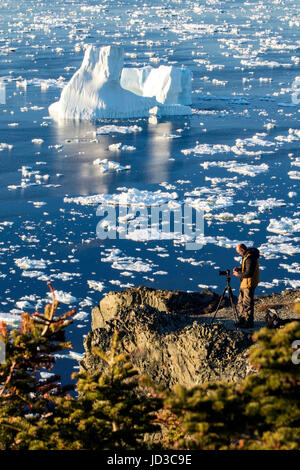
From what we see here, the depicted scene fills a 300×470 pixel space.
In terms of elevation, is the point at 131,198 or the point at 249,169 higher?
the point at 249,169

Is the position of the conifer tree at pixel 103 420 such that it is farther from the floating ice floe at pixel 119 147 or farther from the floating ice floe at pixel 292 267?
the floating ice floe at pixel 119 147

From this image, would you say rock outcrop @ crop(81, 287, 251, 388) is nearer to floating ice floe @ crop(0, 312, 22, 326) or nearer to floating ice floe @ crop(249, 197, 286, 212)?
floating ice floe @ crop(0, 312, 22, 326)

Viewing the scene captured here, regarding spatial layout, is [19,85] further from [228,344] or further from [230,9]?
[230,9]

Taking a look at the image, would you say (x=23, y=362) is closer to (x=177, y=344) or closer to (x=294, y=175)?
(x=177, y=344)

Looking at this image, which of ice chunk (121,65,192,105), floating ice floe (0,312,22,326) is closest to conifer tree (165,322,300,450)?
floating ice floe (0,312,22,326)

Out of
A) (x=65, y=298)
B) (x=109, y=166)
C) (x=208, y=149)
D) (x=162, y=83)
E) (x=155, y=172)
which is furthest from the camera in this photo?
(x=162, y=83)

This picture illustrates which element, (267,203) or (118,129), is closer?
(267,203)

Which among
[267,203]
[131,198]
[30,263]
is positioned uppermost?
[131,198]

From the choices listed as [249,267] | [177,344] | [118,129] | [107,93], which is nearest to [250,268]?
[249,267]
